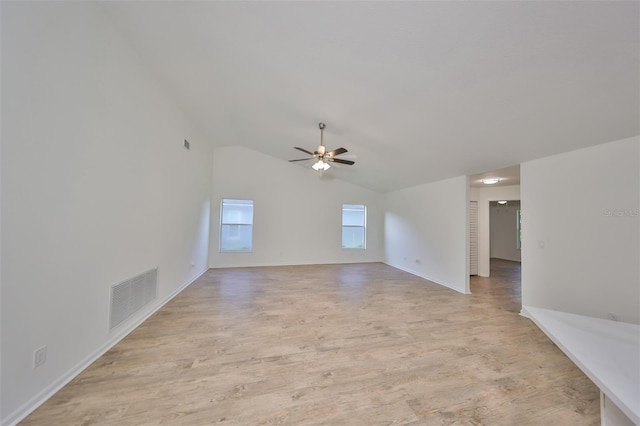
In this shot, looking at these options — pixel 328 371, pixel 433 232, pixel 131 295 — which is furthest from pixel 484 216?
pixel 131 295

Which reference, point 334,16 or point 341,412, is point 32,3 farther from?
point 341,412

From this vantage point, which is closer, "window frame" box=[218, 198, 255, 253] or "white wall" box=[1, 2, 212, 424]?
"white wall" box=[1, 2, 212, 424]

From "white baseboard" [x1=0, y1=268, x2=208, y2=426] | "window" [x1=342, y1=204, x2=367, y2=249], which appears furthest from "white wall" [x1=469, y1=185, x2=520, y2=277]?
"white baseboard" [x1=0, y1=268, x2=208, y2=426]

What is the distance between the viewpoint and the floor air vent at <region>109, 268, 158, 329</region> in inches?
95.3

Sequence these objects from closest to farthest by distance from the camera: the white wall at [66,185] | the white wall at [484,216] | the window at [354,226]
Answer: the white wall at [66,185]
the white wall at [484,216]
the window at [354,226]

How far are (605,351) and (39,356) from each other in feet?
13.3

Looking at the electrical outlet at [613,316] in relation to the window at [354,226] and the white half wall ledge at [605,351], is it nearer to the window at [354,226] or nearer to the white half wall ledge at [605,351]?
the white half wall ledge at [605,351]

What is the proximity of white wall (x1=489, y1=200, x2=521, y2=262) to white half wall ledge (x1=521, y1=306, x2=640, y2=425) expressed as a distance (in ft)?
27.5

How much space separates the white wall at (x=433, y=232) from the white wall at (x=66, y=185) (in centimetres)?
567

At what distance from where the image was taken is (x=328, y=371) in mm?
2047

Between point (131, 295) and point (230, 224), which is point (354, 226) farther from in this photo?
point (131, 295)

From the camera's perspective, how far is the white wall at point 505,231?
28.4 ft

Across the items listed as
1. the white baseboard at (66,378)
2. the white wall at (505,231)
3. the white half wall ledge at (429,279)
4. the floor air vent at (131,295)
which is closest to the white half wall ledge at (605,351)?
the white half wall ledge at (429,279)

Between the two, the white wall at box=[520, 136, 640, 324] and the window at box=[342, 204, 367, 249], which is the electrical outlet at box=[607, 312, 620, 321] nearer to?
the white wall at box=[520, 136, 640, 324]
